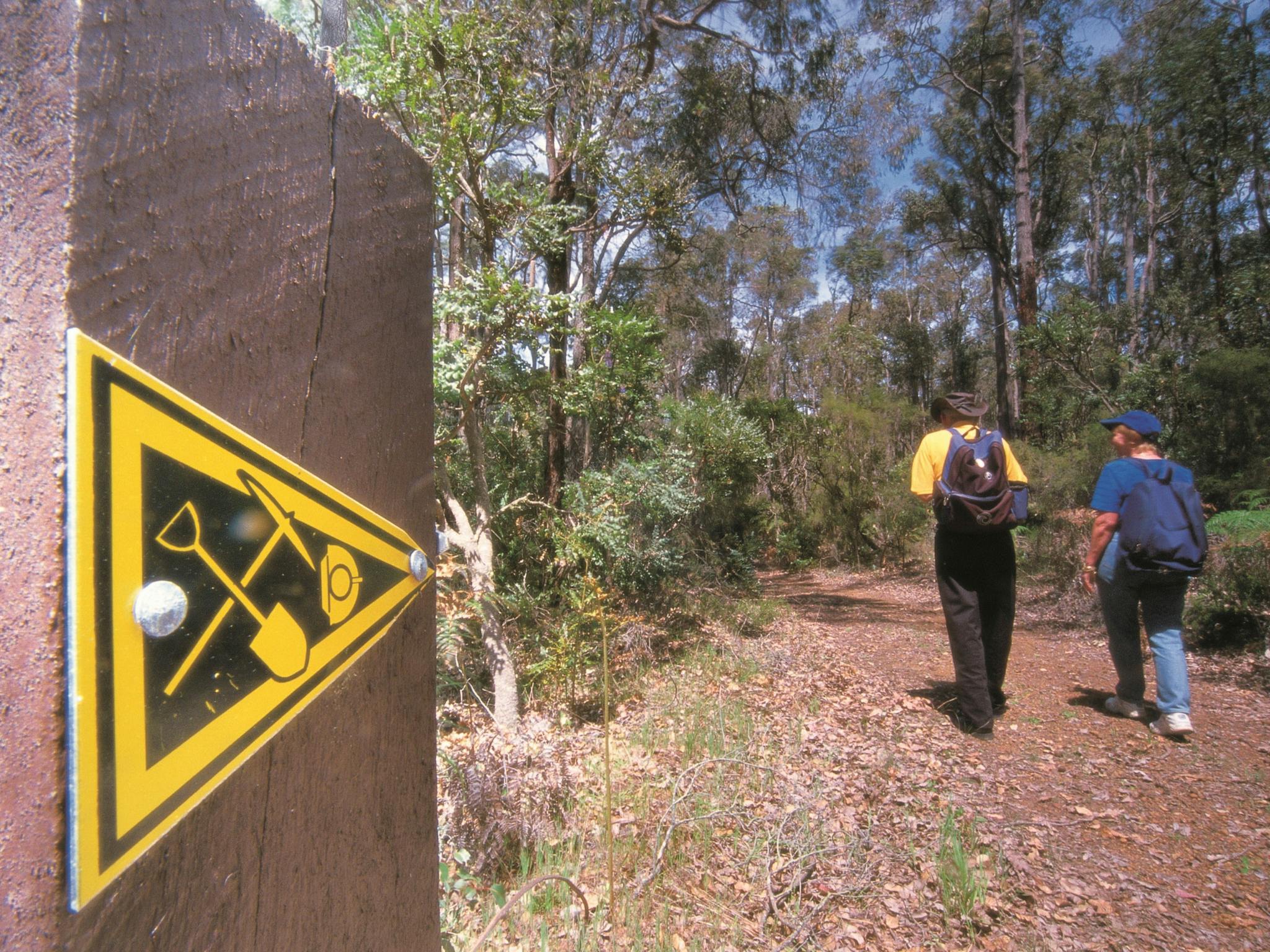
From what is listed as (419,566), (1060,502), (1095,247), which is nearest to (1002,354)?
(1060,502)

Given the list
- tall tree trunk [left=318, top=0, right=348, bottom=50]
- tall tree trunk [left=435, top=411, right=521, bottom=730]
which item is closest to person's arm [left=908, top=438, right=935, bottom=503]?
tall tree trunk [left=435, top=411, right=521, bottom=730]

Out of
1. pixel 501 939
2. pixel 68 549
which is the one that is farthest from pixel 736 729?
pixel 68 549

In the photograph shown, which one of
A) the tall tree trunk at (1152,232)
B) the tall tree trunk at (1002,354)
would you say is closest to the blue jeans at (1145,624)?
the tall tree trunk at (1002,354)

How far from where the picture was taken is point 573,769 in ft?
11.8

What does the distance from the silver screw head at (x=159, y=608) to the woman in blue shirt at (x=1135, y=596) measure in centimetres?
409

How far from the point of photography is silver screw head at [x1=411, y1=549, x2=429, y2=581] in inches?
31.0

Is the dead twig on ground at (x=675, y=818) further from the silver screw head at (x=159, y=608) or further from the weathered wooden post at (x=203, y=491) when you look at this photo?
the silver screw head at (x=159, y=608)

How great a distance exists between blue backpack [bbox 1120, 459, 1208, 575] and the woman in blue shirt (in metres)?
0.05

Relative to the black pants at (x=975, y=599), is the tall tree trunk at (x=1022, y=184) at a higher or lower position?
higher

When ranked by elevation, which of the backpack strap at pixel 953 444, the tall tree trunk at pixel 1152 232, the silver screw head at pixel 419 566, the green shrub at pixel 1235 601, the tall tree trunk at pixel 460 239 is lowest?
the green shrub at pixel 1235 601

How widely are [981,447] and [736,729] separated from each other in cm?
197

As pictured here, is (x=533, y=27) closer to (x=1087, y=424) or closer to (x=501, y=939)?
(x=501, y=939)

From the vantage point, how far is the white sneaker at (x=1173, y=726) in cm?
344

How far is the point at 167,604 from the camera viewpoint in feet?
1.49
